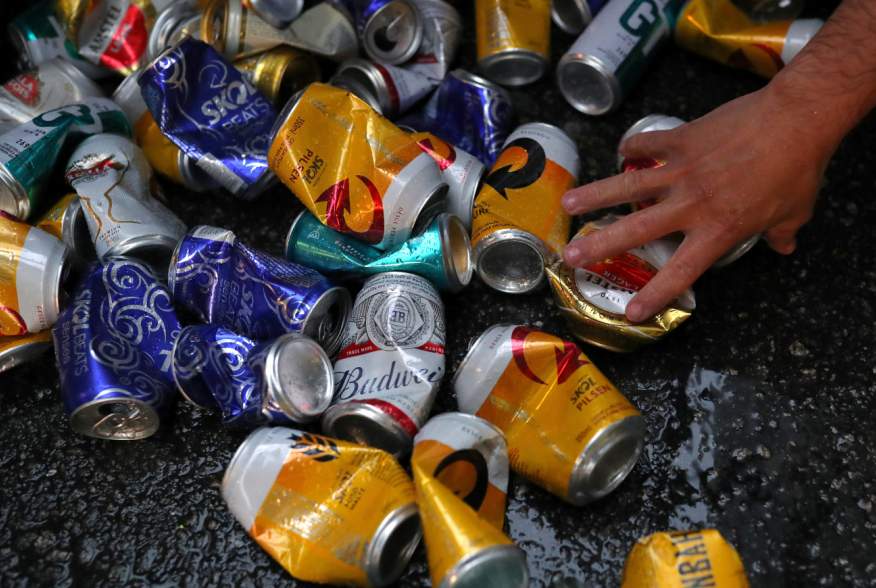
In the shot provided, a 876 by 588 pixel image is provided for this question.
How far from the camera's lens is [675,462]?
1337 millimetres

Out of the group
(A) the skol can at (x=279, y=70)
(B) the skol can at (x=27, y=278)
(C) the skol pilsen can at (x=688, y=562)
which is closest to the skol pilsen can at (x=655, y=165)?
(C) the skol pilsen can at (x=688, y=562)

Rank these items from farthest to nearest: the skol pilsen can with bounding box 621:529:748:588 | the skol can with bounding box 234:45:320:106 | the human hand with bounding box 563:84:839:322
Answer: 1. the skol can with bounding box 234:45:320:106
2. the human hand with bounding box 563:84:839:322
3. the skol pilsen can with bounding box 621:529:748:588

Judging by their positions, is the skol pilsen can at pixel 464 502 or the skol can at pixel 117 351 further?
the skol can at pixel 117 351

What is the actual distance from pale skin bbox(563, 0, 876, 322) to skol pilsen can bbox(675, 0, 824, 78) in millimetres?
332

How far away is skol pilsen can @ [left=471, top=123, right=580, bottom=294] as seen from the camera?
141cm

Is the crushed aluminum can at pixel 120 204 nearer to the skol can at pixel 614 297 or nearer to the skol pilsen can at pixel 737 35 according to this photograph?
the skol can at pixel 614 297

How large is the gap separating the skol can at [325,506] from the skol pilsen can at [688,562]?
11.5 inches

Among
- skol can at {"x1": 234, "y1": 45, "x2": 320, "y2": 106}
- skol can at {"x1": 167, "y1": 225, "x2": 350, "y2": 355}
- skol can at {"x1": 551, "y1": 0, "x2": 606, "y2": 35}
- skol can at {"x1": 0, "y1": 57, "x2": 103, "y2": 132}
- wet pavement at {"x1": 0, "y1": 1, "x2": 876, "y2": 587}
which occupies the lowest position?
wet pavement at {"x1": 0, "y1": 1, "x2": 876, "y2": 587}

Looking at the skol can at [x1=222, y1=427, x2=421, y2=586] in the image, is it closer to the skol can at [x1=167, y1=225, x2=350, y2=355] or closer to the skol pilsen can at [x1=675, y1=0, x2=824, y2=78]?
the skol can at [x1=167, y1=225, x2=350, y2=355]

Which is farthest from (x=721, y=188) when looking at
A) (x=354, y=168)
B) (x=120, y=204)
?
(x=120, y=204)

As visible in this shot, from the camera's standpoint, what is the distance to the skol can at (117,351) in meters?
1.28

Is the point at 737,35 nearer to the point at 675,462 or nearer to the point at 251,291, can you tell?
the point at 675,462

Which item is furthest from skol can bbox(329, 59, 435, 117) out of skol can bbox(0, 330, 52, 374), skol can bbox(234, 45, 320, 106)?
skol can bbox(0, 330, 52, 374)

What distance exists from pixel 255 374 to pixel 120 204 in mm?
408
